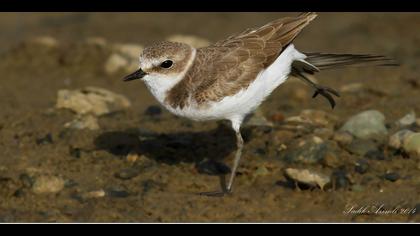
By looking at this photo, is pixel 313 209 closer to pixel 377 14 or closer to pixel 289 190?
pixel 289 190

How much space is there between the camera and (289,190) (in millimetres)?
7254

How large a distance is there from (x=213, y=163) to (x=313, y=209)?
5.28 ft

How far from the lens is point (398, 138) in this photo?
314 inches

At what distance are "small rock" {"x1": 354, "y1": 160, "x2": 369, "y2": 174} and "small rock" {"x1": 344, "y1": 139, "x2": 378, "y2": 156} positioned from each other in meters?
0.22

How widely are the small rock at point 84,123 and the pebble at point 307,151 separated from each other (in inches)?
96.1

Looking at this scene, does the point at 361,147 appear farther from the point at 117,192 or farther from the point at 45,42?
the point at 45,42

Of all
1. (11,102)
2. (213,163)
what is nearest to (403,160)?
(213,163)

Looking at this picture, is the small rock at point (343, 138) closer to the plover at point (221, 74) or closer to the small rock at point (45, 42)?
the plover at point (221, 74)

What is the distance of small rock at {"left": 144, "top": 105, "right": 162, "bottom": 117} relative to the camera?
9.67m

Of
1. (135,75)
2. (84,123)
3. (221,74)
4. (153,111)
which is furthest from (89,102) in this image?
(221,74)

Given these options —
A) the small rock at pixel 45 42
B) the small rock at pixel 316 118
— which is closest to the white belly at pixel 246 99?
the small rock at pixel 316 118

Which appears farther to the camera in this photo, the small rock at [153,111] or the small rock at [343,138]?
the small rock at [153,111]

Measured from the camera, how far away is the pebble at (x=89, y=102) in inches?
379

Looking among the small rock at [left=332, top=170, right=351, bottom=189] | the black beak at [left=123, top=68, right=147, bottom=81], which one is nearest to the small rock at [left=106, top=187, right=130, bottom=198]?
the black beak at [left=123, top=68, right=147, bottom=81]
